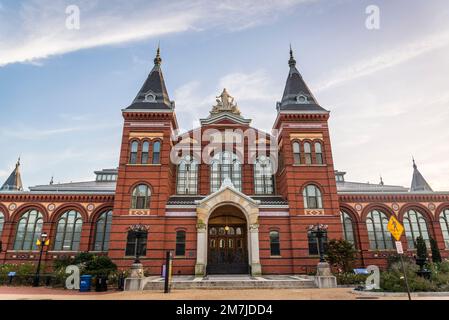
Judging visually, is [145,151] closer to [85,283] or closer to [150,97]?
[150,97]

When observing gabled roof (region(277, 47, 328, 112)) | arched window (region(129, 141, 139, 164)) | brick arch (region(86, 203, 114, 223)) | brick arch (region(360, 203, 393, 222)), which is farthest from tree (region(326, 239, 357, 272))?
brick arch (region(86, 203, 114, 223))

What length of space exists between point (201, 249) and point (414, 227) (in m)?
20.9

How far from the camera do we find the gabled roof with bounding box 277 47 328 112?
28.1m

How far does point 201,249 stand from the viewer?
23.2 m

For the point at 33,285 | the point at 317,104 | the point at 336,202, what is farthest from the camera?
the point at 317,104

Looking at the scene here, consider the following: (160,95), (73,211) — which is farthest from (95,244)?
(160,95)

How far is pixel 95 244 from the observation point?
26.6 meters

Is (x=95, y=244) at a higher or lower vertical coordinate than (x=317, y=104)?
lower

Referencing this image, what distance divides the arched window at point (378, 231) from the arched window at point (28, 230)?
3165cm

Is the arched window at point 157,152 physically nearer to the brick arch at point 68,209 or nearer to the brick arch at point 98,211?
the brick arch at point 98,211

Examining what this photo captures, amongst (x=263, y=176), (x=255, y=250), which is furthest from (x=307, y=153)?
(x=255, y=250)

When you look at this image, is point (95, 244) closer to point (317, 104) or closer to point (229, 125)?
point (229, 125)

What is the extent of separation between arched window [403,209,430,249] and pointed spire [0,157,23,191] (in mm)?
47376
